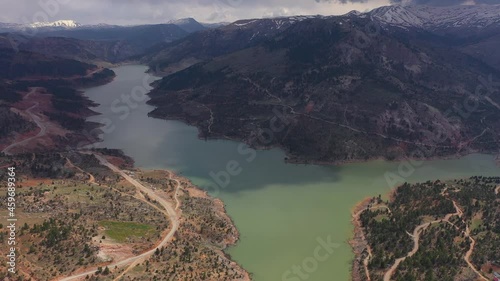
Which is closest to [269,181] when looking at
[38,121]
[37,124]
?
[37,124]

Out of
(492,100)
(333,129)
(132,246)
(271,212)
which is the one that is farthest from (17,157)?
(492,100)

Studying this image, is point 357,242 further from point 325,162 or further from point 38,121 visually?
point 38,121

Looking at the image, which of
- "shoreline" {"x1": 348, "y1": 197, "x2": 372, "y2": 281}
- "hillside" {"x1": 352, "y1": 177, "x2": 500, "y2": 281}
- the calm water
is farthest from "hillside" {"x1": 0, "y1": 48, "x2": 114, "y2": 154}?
"hillside" {"x1": 352, "y1": 177, "x2": 500, "y2": 281}

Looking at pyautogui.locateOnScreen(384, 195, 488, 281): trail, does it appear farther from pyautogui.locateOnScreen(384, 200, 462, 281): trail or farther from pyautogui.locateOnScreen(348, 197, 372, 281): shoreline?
pyautogui.locateOnScreen(348, 197, 372, 281): shoreline

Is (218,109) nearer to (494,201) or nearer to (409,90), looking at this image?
(409,90)

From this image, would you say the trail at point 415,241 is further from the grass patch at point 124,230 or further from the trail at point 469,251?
the grass patch at point 124,230

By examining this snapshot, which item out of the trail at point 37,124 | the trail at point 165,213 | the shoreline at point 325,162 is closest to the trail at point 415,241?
the trail at point 165,213
